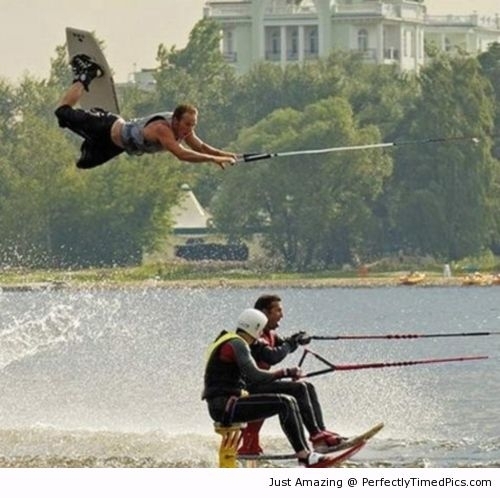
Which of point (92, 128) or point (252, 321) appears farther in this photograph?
point (252, 321)

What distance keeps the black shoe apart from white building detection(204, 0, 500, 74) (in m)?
121

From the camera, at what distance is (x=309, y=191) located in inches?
3708

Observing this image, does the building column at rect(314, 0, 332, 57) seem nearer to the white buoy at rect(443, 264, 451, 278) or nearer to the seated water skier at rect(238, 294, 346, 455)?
the white buoy at rect(443, 264, 451, 278)

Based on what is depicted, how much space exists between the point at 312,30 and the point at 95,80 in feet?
414

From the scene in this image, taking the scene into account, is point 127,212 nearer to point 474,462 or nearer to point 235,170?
point 235,170

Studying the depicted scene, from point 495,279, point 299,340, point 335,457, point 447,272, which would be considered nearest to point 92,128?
point 299,340

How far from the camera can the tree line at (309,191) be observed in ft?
306

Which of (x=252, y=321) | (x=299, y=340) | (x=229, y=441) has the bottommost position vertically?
(x=229, y=441)

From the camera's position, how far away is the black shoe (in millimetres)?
19203

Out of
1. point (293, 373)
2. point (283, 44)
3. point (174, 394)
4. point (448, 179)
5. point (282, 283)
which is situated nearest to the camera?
point (293, 373)

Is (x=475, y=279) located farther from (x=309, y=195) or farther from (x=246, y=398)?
(x=246, y=398)

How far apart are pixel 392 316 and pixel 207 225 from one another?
A: 30.5m

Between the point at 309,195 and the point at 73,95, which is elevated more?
the point at 73,95
